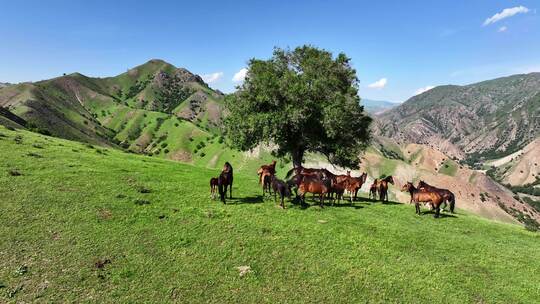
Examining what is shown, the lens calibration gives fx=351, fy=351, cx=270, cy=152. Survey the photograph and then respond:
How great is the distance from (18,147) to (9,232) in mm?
18896

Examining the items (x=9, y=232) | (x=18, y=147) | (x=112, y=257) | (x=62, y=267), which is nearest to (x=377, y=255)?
(x=112, y=257)

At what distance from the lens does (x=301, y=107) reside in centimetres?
3197

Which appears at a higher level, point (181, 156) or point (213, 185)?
point (213, 185)

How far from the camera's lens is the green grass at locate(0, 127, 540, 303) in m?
14.2

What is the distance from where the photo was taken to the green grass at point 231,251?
14.2 meters

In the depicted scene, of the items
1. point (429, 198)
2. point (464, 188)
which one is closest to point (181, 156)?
point (464, 188)

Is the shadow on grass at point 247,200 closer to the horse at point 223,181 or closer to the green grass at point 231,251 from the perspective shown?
the green grass at point 231,251

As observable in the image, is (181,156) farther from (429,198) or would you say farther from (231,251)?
(231,251)

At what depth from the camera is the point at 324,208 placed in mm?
23906

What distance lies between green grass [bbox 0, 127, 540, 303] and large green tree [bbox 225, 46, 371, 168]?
31.6 feet

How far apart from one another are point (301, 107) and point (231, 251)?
711 inches

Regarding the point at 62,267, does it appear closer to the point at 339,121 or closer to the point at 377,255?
the point at 377,255

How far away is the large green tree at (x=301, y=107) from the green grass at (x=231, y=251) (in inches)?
380

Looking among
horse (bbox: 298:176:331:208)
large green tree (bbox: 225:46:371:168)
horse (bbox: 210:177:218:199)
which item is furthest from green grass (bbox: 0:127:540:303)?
large green tree (bbox: 225:46:371:168)
